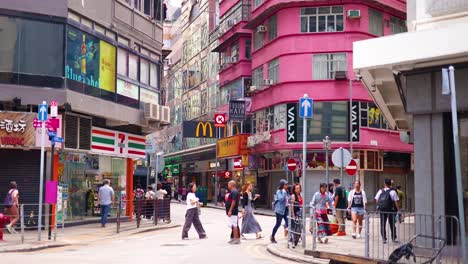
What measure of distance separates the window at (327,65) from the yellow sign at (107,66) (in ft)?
54.7

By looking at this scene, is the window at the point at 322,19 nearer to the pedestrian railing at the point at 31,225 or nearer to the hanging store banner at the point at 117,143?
the hanging store banner at the point at 117,143

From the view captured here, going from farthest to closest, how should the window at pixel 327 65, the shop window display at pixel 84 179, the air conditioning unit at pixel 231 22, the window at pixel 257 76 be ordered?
the air conditioning unit at pixel 231 22, the window at pixel 257 76, the window at pixel 327 65, the shop window display at pixel 84 179

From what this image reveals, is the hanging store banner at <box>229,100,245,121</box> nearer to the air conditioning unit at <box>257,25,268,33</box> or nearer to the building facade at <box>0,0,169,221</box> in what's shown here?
the air conditioning unit at <box>257,25,268,33</box>

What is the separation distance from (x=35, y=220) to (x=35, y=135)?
280cm

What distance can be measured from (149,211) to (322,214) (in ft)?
32.4

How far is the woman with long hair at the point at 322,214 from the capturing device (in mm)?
17250

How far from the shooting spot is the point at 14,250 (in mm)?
16672

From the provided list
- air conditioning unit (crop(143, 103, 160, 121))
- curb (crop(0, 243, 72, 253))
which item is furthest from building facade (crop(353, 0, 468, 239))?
air conditioning unit (crop(143, 103, 160, 121))

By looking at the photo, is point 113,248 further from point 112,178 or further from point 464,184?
point 112,178

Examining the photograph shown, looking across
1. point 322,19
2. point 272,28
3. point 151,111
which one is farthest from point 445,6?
point 272,28

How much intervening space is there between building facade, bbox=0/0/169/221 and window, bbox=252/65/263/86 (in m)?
15.2

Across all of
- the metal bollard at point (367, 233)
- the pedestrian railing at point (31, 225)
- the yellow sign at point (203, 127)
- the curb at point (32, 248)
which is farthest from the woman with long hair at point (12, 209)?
the yellow sign at point (203, 127)

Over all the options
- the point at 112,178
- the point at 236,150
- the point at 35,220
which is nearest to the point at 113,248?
the point at 35,220

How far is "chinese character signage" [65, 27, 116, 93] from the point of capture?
77.0ft
